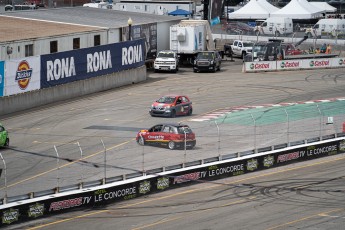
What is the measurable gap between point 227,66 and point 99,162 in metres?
43.8

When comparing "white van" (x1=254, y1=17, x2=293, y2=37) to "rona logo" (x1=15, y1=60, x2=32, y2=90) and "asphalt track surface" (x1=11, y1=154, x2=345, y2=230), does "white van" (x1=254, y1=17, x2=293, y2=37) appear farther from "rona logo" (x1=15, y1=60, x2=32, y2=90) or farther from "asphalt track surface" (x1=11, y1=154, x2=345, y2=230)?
"asphalt track surface" (x1=11, y1=154, x2=345, y2=230)

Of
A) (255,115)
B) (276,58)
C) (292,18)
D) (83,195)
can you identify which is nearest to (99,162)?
(83,195)

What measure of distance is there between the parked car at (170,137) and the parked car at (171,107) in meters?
8.83

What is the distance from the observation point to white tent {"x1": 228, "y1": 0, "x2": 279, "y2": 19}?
342ft

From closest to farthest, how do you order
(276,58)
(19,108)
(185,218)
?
(185,218) < (19,108) < (276,58)

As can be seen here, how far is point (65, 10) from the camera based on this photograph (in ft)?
238

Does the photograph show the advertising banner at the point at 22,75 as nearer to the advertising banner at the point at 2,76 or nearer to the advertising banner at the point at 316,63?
the advertising banner at the point at 2,76

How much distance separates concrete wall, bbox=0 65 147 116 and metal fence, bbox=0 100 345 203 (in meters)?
11.4

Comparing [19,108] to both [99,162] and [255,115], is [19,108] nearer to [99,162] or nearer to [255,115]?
[255,115]

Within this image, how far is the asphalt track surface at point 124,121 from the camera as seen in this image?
28812mm

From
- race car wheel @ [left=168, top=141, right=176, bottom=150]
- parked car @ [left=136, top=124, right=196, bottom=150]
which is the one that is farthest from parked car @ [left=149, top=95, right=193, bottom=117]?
race car wheel @ [left=168, top=141, right=176, bottom=150]

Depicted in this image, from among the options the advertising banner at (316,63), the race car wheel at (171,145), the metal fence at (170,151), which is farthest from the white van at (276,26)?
the race car wheel at (171,145)

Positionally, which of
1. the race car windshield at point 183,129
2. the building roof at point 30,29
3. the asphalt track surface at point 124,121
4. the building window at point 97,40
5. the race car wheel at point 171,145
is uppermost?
the building roof at point 30,29

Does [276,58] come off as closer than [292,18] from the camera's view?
Yes
